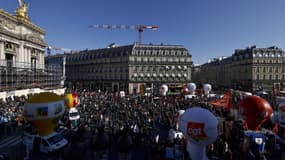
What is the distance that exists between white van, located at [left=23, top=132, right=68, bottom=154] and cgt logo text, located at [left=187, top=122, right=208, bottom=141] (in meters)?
8.97

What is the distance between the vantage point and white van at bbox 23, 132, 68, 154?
43.4 feet

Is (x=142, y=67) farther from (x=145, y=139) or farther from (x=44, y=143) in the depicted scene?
(x=44, y=143)

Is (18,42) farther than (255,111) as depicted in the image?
Yes

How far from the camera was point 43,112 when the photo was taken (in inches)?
492

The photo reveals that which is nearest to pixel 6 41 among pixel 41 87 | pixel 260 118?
pixel 41 87

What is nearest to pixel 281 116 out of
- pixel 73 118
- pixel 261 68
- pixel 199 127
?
pixel 199 127

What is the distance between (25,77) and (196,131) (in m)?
39.6

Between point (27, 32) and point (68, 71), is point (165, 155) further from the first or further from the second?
point (68, 71)

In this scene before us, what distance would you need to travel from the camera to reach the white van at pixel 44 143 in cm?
1324

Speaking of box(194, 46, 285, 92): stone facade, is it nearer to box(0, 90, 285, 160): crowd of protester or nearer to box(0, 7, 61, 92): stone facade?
box(0, 90, 285, 160): crowd of protester

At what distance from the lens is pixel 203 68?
331 ft

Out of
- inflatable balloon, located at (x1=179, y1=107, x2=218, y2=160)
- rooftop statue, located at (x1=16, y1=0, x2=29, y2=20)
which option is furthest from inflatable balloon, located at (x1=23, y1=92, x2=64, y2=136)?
rooftop statue, located at (x1=16, y1=0, x2=29, y2=20)

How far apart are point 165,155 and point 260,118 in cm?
731

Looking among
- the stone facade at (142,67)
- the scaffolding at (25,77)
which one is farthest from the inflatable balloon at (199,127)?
the stone facade at (142,67)
